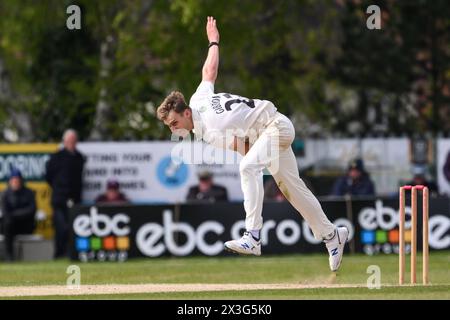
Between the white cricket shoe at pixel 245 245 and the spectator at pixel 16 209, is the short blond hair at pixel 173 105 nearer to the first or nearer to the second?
the white cricket shoe at pixel 245 245

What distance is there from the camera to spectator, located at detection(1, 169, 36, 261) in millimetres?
20719

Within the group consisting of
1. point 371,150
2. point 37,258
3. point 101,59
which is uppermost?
point 101,59

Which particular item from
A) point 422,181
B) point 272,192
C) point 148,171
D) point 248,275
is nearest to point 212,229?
point 272,192

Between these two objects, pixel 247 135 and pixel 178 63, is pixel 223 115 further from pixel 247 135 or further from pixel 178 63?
pixel 178 63

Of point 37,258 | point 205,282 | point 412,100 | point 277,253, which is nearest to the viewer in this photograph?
point 205,282

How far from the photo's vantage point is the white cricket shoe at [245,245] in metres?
12.2

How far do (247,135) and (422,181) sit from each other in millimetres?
9000

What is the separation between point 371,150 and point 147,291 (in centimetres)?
1068

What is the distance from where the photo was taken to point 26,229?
69.5ft

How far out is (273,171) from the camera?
41.2 feet

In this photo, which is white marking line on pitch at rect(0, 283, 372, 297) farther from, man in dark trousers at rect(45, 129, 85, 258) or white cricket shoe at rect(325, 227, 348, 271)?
man in dark trousers at rect(45, 129, 85, 258)

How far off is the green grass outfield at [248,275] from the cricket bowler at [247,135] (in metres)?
0.83
